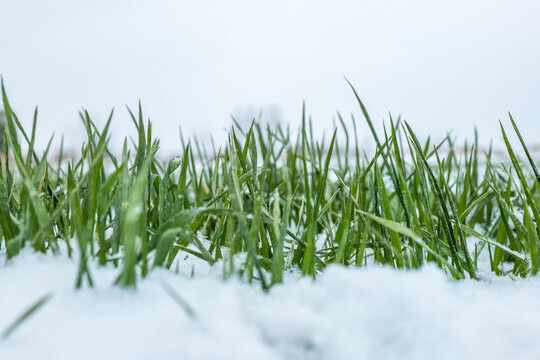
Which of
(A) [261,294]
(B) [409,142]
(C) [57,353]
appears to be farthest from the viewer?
(B) [409,142]

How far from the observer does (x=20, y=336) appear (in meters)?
0.33

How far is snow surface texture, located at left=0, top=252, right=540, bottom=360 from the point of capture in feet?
1.08

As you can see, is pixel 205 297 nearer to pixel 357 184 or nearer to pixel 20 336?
pixel 20 336

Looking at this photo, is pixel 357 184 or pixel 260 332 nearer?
pixel 260 332

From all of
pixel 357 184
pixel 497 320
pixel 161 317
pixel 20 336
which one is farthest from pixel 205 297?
pixel 357 184

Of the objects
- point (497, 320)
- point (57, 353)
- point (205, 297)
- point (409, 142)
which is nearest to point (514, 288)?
point (497, 320)

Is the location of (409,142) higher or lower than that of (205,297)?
higher

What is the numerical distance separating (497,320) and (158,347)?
31 cm

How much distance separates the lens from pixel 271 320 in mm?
356

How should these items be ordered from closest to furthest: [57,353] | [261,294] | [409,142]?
[57,353]
[261,294]
[409,142]

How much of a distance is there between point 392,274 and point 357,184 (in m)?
0.29

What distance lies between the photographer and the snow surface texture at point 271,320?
33 centimetres

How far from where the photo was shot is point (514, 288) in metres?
0.49

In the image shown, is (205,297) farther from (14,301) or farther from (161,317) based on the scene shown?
(14,301)
